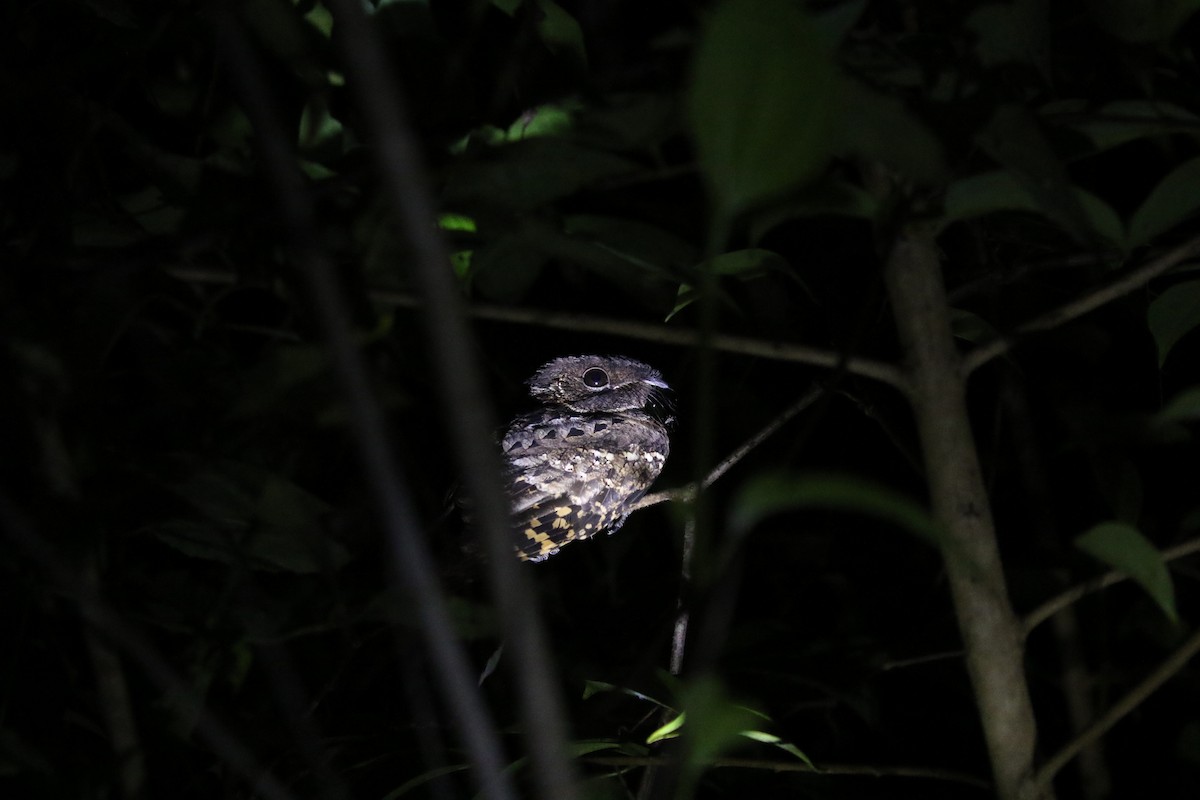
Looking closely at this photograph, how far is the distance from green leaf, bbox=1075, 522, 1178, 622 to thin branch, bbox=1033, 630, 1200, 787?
16cm

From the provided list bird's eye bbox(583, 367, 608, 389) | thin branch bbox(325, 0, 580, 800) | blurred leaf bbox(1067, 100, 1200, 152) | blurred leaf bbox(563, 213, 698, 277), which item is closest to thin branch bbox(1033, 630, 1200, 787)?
blurred leaf bbox(1067, 100, 1200, 152)

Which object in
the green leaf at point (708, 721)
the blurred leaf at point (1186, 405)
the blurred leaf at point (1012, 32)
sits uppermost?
the blurred leaf at point (1012, 32)

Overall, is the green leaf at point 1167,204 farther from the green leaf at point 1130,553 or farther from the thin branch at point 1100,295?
the green leaf at point 1130,553

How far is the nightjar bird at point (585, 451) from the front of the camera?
1.79 m

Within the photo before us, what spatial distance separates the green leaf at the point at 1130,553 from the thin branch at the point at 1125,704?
160mm

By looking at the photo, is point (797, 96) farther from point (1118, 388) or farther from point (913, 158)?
point (1118, 388)

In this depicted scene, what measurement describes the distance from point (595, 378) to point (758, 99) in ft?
5.92

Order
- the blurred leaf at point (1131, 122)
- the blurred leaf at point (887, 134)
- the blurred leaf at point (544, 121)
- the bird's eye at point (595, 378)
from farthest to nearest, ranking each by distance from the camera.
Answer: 1. the bird's eye at point (595, 378)
2. the blurred leaf at point (544, 121)
3. the blurred leaf at point (1131, 122)
4. the blurred leaf at point (887, 134)

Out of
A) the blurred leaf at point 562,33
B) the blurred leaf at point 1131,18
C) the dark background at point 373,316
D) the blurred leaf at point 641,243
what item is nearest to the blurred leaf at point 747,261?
the dark background at point 373,316

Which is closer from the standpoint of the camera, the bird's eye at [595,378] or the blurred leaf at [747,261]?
the blurred leaf at [747,261]

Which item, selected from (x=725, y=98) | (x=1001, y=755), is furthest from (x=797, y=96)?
(x=1001, y=755)

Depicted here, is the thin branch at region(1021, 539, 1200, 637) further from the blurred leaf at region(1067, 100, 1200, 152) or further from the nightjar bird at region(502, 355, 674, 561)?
the nightjar bird at region(502, 355, 674, 561)

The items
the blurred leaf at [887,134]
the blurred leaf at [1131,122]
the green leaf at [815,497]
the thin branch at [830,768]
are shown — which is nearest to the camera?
the green leaf at [815,497]

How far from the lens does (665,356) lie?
2330 millimetres
